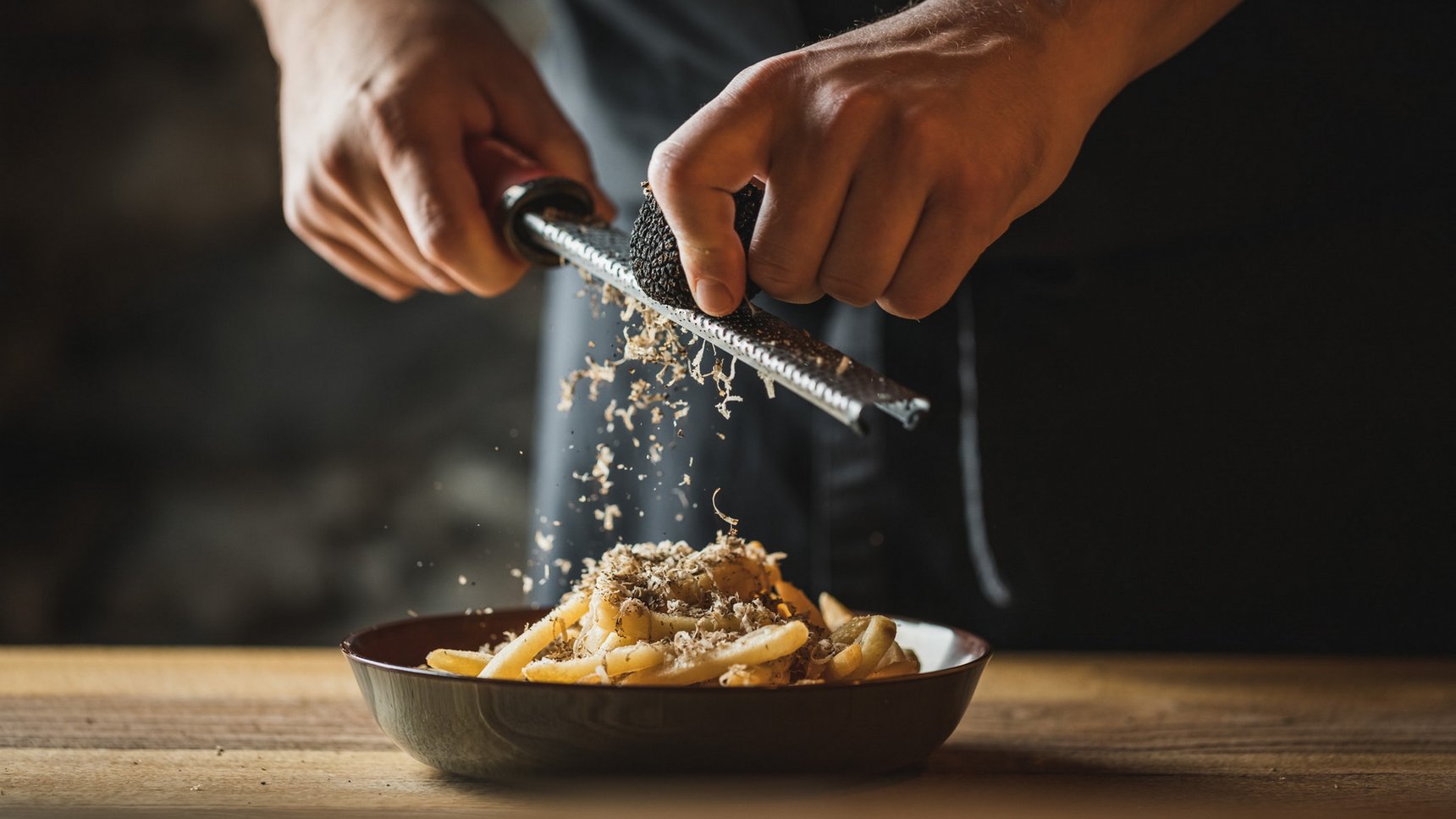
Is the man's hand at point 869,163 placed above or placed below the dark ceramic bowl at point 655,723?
above

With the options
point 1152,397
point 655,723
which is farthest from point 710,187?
point 1152,397

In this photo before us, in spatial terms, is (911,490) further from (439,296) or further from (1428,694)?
(439,296)

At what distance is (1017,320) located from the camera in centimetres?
151

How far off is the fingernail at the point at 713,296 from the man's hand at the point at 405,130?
1.37 ft

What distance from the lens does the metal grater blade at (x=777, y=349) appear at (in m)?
0.67

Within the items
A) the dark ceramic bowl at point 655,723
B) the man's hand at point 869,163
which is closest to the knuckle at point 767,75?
the man's hand at point 869,163

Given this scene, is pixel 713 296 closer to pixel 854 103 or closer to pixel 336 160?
pixel 854 103

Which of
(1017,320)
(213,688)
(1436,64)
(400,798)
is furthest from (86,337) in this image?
(1436,64)

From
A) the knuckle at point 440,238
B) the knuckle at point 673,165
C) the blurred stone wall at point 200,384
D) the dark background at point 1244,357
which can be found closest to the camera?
the knuckle at point 673,165

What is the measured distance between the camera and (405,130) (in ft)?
3.91

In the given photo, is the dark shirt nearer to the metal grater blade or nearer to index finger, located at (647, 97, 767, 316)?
the metal grater blade

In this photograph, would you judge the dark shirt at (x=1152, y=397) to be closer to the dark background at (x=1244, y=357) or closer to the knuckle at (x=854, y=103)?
the dark background at (x=1244, y=357)

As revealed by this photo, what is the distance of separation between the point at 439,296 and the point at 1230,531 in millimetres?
1905

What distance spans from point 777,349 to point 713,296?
0.24 ft
